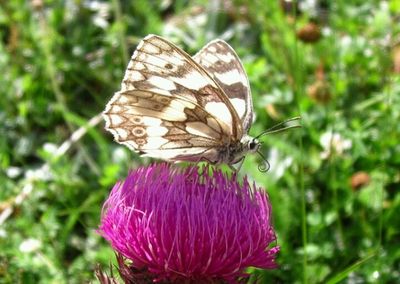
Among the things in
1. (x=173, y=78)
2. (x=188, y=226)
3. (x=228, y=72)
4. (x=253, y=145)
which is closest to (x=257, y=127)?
(x=228, y=72)

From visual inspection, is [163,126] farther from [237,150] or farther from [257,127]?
[257,127]

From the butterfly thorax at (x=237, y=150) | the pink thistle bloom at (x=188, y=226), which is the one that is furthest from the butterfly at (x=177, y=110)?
the pink thistle bloom at (x=188, y=226)

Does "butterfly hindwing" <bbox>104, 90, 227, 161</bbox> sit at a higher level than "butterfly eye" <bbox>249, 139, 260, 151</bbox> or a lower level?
higher

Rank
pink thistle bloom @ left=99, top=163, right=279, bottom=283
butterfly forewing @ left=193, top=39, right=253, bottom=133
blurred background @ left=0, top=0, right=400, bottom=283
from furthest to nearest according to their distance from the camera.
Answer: blurred background @ left=0, top=0, right=400, bottom=283
butterfly forewing @ left=193, top=39, right=253, bottom=133
pink thistle bloom @ left=99, top=163, right=279, bottom=283

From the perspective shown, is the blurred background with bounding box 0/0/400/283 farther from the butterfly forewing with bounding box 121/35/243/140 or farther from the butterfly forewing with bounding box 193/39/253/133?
the butterfly forewing with bounding box 121/35/243/140

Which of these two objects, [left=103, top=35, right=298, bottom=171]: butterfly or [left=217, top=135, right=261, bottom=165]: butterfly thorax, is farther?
[left=217, top=135, right=261, bottom=165]: butterfly thorax

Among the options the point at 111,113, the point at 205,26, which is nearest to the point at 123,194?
the point at 111,113

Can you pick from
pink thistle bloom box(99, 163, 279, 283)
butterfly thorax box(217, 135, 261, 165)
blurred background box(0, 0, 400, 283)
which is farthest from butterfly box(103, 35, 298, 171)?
blurred background box(0, 0, 400, 283)

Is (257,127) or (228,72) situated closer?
(228,72)

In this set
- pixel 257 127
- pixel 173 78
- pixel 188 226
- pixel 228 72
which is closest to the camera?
pixel 188 226
